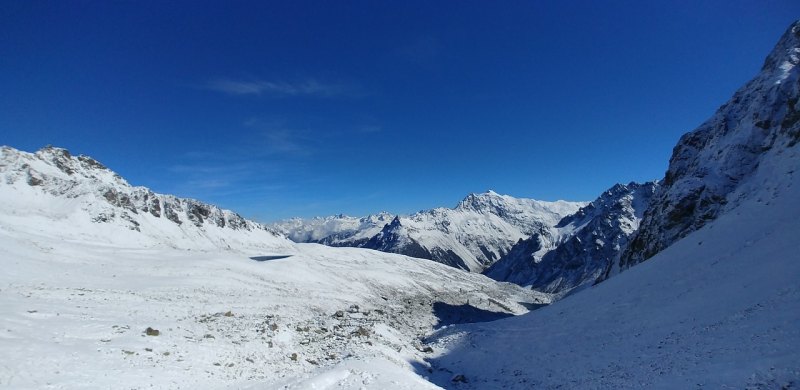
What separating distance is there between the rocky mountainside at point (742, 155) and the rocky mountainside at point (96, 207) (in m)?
106

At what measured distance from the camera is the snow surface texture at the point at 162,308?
21.0 m

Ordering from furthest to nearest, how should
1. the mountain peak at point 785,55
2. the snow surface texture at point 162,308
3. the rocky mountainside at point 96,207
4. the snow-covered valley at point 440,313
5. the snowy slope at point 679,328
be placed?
the rocky mountainside at point 96,207
the mountain peak at point 785,55
the snow surface texture at point 162,308
the snow-covered valley at point 440,313
the snowy slope at point 679,328

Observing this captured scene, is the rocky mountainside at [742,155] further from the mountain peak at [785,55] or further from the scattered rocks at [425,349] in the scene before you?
the scattered rocks at [425,349]

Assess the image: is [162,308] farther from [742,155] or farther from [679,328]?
[742,155]

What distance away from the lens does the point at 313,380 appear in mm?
21812

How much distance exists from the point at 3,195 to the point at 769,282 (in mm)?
112567

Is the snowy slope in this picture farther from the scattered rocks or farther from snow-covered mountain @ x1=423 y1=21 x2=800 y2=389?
the scattered rocks

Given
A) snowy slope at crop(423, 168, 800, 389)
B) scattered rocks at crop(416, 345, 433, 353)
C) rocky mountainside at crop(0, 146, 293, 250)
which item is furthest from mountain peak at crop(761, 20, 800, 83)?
rocky mountainside at crop(0, 146, 293, 250)

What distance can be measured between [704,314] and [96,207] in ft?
359

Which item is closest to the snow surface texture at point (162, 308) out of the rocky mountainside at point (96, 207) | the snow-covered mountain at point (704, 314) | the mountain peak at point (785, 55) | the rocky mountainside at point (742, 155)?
the rocky mountainside at point (96, 207)

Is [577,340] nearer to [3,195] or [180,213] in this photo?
[3,195]

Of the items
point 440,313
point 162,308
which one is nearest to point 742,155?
point 440,313

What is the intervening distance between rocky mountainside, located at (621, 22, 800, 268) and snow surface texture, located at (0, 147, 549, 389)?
141 feet

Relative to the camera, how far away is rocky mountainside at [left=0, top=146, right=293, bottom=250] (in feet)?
259
